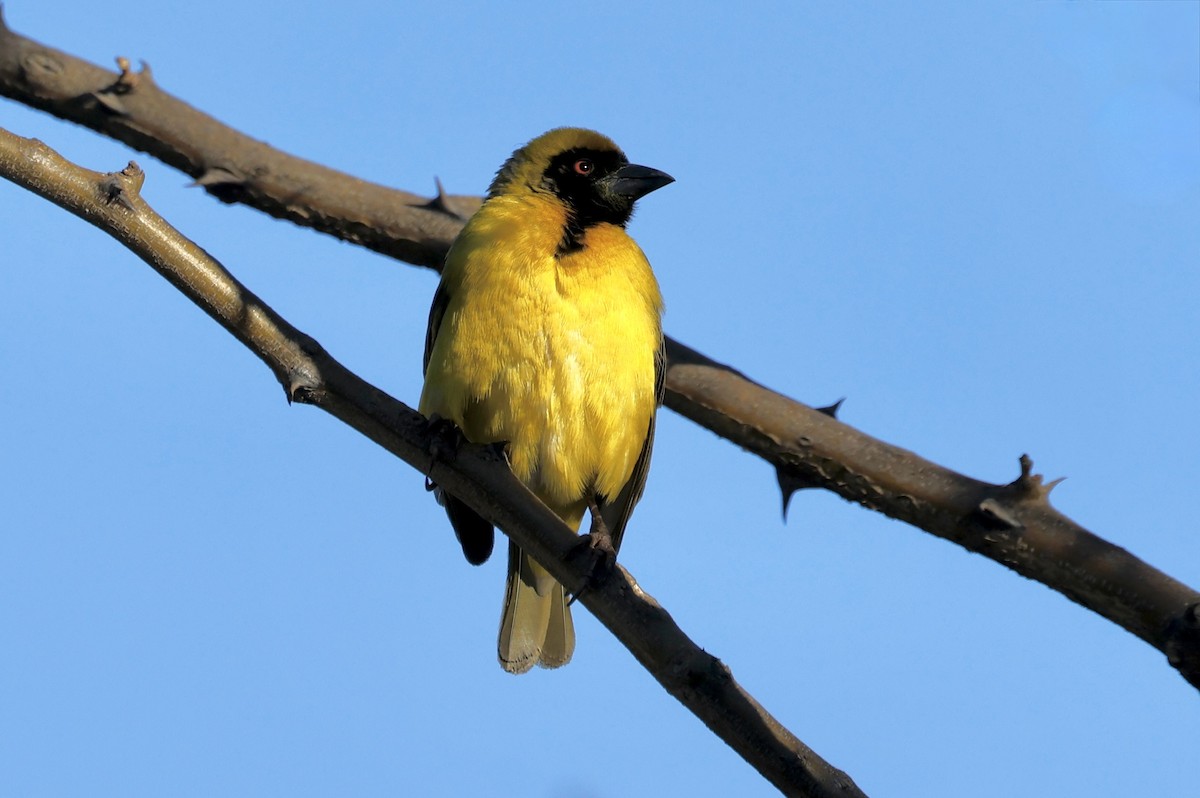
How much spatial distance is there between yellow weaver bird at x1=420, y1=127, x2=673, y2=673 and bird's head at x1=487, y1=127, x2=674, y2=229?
8.9 inches

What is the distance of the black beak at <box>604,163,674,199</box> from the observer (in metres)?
6.42

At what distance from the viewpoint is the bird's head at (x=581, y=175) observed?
6305 millimetres

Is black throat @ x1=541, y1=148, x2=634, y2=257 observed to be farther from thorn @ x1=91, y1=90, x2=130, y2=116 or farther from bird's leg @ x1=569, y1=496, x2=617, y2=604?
bird's leg @ x1=569, y1=496, x2=617, y2=604

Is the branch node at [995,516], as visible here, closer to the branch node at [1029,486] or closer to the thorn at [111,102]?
the branch node at [1029,486]

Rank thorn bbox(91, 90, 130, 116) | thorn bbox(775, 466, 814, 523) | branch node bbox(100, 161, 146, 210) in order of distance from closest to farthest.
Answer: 1. branch node bbox(100, 161, 146, 210)
2. thorn bbox(775, 466, 814, 523)
3. thorn bbox(91, 90, 130, 116)

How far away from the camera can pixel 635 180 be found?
6.43 metres

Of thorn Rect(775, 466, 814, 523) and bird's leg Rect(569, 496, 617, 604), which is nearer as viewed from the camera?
bird's leg Rect(569, 496, 617, 604)

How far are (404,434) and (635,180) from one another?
3.01 metres

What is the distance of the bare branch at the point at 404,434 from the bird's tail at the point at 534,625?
1938mm

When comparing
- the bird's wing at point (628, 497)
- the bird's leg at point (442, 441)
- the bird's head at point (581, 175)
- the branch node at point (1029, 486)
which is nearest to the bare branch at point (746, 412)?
the branch node at point (1029, 486)

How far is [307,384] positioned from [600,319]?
1864mm

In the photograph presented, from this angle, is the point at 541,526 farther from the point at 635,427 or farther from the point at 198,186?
the point at 198,186

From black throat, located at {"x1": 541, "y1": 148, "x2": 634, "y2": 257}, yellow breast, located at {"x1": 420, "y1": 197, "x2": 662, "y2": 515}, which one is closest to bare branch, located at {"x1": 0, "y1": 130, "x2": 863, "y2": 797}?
yellow breast, located at {"x1": 420, "y1": 197, "x2": 662, "y2": 515}

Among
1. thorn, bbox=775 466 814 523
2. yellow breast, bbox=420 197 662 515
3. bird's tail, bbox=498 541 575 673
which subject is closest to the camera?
thorn, bbox=775 466 814 523
